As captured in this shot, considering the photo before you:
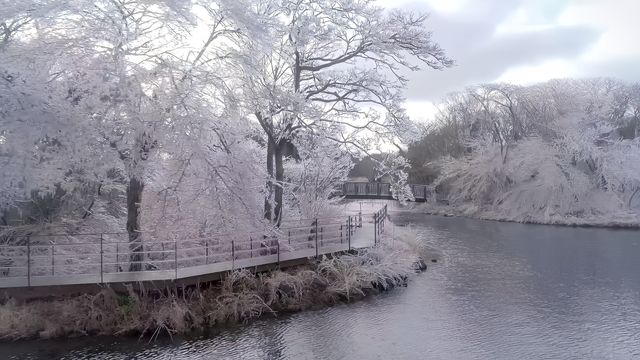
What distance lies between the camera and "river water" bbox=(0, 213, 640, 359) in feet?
34.8

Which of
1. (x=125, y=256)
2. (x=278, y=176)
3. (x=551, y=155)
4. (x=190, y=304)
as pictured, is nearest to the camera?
(x=190, y=304)

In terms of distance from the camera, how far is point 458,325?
40.8ft

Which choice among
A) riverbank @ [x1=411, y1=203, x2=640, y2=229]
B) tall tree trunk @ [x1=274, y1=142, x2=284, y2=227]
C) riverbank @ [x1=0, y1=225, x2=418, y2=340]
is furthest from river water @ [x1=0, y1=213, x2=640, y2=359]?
riverbank @ [x1=411, y1=203, x2=640, y2=229]

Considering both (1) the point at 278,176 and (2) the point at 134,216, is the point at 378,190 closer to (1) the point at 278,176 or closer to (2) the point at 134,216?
(1) the point at 278,176

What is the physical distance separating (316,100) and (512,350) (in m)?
9.76

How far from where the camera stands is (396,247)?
19922 millimetres

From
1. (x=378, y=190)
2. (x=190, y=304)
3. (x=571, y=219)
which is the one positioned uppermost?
(x=378, y=190)

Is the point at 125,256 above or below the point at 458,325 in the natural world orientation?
above

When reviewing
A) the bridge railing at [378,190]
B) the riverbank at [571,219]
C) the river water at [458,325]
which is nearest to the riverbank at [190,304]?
the river water at [458,325]

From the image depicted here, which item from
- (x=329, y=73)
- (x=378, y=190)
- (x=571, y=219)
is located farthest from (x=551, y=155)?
(x=329, y=73)

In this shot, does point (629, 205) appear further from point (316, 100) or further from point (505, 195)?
point (316, 100)

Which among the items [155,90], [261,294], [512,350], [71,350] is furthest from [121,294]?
[512,350]

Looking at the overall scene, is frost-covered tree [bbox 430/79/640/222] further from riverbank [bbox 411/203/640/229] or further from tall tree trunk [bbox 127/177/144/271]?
tall tree trunk [bbox 127/177/144/271]

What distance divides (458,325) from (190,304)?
233 inches
